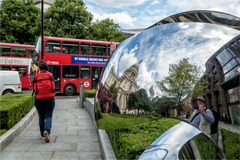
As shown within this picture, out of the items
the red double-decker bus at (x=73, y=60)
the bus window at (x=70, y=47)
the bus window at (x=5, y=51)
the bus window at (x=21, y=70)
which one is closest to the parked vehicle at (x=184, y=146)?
the red double-decker bus at (x=73, y=60)

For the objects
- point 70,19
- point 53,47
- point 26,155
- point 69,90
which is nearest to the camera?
point 26,155

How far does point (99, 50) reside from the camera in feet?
75.5

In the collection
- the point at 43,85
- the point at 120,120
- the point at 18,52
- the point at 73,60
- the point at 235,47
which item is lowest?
the point at 43,85

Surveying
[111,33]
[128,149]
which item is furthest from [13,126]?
[111,33]

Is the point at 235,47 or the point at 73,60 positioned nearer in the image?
the point at 235,47

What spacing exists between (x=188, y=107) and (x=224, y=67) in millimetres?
154

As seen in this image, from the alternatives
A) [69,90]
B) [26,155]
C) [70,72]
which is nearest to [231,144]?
[26,155]

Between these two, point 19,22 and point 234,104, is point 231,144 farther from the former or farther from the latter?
point 19,22

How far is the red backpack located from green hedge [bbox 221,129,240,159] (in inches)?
268

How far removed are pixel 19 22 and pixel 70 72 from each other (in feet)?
39.6

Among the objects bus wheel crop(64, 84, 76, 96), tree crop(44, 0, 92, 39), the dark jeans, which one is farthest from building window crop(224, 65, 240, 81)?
tree crop(44, 0, 92, 39)

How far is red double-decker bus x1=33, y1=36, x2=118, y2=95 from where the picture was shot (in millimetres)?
21859

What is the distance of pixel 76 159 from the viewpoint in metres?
5.94

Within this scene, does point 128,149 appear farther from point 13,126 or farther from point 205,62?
point 13,126
